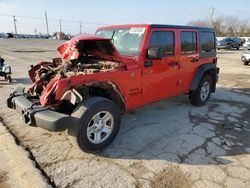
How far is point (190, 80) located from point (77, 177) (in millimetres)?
3753

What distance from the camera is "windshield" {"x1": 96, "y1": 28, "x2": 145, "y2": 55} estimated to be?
4.61 metres

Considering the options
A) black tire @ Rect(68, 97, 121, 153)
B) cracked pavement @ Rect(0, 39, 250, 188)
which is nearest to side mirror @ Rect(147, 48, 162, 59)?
black tire @ Rect(68, 97, 121, 153)

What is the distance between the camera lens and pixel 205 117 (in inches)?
222

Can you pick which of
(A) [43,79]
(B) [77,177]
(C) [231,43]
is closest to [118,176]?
(B) [77,177]

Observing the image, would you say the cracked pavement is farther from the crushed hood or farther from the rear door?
the crushed hood

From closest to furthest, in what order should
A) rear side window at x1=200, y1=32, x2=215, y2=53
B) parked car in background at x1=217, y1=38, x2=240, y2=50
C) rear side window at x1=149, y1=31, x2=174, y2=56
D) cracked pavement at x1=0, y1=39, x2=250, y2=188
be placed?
1. cracked pavement at x1=0, y1=39, x2=250, y2=188
2. rear side window at x1=149, y1=31, x2=174, y2=56
3. rear side window at x1=200, y1=32, x2=215, y2=53
4. parked car in background at x1=217, y1=38, x2=240, y2=50

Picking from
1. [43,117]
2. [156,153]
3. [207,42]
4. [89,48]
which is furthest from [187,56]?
[43,117]

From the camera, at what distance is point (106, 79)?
13.0 feet

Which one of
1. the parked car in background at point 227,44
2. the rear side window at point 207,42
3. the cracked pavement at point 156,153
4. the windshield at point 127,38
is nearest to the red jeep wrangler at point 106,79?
the windshield at point 127,38

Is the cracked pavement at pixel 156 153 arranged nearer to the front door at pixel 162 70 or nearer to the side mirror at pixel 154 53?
the front door at pixel 162 70

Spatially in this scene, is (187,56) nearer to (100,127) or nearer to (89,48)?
(89,48)

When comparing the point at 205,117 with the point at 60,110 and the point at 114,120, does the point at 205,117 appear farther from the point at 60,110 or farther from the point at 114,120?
the point at 60,110

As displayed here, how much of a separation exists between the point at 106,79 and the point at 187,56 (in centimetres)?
245

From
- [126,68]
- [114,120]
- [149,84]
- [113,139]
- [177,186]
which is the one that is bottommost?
[177,186]
